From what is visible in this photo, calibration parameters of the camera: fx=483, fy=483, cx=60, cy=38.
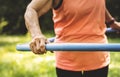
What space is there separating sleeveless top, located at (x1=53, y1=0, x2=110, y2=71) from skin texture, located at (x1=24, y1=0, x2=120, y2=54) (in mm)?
110

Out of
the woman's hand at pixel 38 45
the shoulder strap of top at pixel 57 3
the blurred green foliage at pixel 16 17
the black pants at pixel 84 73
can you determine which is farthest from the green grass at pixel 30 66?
the blurred green foliage at pixel 16 17

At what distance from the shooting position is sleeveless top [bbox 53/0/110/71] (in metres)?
2.96

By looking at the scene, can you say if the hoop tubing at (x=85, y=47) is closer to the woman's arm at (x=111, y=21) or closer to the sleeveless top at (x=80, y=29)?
the sleeveless top at (x=80, y=29)

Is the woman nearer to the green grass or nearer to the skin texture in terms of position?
the skin texture

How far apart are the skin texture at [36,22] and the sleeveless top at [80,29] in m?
0.11

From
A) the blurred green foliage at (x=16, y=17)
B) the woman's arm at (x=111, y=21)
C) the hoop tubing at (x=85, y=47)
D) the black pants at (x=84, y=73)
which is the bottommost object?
the black pants at (x=84, y=73)

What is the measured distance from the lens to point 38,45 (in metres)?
2.61

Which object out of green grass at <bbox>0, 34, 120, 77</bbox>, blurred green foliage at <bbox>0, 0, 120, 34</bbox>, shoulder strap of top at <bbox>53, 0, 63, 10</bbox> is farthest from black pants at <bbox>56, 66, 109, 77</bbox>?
blurred green foliage at <bbox>0, 0, 120, 34</bbox>

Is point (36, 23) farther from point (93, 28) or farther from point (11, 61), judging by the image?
point (11, 61)

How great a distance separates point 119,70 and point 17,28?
31.1 feet

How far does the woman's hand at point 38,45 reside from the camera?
2598 mm

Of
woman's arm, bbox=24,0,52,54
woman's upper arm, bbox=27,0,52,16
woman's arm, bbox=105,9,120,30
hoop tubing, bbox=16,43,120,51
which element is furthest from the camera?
woman's arm, bbox=105,9,120,30

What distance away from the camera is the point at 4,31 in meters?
15.4

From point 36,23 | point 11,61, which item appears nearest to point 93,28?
point 36,23
